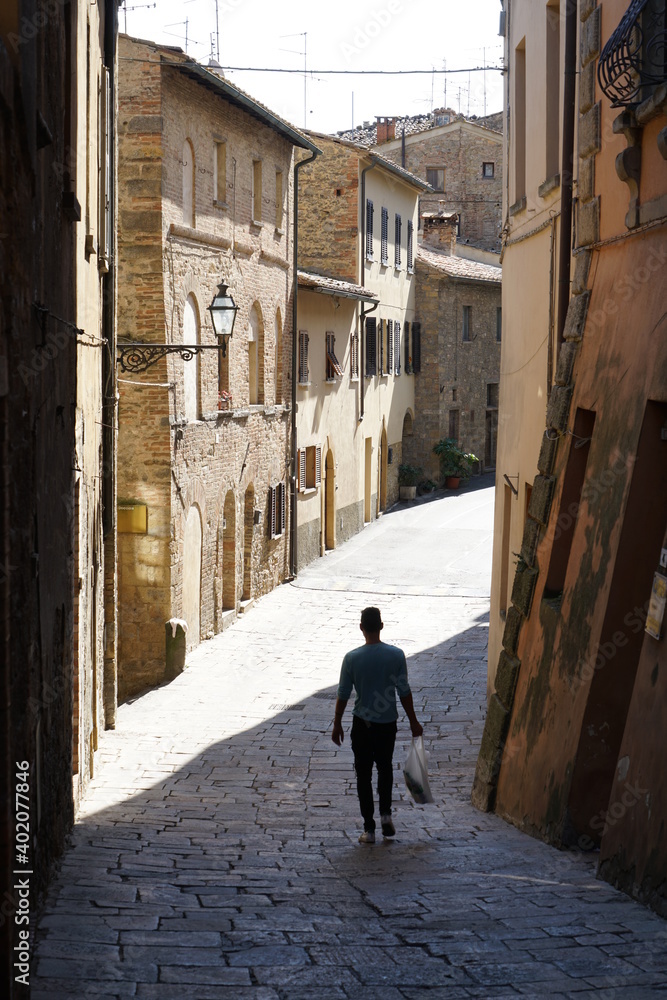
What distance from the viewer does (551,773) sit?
7.96 m

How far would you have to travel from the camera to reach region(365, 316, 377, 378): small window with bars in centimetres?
3325

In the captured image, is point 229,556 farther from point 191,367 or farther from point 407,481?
point 407,481

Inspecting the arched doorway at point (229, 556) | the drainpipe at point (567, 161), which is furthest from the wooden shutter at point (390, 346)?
the drainpipe at point (567, 161)

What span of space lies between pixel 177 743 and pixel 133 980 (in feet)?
29.0

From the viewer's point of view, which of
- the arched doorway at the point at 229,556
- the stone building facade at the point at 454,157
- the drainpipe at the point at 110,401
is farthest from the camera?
the stone building facade at the point at 454,157

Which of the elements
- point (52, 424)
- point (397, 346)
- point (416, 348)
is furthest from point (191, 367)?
point (416, 348)

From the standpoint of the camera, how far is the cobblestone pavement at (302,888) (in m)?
4.84

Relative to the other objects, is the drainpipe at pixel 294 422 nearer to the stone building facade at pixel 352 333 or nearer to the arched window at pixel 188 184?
the stone building facade at pixel 352 333

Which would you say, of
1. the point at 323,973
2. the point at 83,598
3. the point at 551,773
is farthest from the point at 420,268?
the point at 323,973

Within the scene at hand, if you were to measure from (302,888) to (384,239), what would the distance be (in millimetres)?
29856

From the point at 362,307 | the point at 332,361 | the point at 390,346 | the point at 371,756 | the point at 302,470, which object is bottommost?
the point at 371,756

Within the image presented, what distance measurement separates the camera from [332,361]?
28797 mm

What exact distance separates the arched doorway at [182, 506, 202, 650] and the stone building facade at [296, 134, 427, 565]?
7302 millimetres

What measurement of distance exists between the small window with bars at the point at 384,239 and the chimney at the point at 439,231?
8890mm
